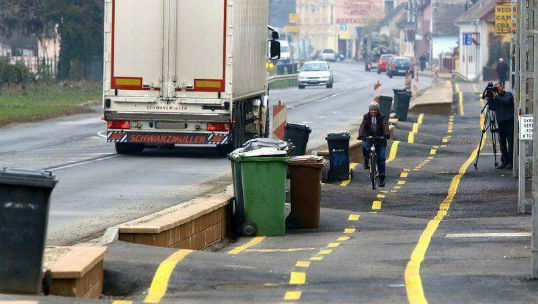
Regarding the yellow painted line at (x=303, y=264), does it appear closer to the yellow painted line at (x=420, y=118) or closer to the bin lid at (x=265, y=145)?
the bin lid at (x=265, y=145)

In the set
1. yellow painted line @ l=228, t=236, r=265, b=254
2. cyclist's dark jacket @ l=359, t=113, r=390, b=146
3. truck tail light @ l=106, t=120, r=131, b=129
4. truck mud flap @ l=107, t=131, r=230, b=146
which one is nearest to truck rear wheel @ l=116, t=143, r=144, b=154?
truck mud flap @ l=107, t=131, r=230, b=146

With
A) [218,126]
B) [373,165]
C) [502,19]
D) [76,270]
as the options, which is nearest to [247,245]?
[76,270]

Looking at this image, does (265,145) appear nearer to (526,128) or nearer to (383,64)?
(526,128)

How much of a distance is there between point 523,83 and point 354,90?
5454 cm

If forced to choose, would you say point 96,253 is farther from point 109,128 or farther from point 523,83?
point 109,128

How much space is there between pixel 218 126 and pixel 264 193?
1101 cm

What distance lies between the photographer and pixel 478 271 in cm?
1285

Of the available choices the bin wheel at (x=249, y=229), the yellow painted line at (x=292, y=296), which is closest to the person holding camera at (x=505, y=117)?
the bin wheel at (x=249, y=229)

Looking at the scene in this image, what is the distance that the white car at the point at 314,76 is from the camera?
261 ft

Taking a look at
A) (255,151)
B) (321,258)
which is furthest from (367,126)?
(321,258)

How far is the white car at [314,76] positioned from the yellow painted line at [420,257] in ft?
184

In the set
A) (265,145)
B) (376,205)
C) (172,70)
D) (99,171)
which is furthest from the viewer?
(172,70)

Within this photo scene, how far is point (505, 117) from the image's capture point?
2703cm

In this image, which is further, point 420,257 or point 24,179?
point 420,257
